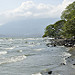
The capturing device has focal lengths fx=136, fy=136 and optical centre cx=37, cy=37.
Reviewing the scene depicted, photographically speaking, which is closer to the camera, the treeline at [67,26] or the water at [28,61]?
the water at [28,61]

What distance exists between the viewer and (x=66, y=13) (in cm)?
6256

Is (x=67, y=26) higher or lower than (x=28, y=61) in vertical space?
higher

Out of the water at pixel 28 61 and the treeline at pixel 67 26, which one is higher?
the treeline at pixel 67 26

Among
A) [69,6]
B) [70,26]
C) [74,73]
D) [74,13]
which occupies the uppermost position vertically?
[69,6]

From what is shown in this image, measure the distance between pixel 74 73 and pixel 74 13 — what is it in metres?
41.8

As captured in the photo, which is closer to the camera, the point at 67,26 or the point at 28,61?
the point at 28,61

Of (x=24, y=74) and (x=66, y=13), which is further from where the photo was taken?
A: (x=66, y=13)

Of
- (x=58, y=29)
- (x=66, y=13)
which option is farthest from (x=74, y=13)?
(x=58, y=29)

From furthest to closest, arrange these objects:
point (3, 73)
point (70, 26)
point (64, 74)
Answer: point (70, 26)
point (3, 73)
point (64, 74)

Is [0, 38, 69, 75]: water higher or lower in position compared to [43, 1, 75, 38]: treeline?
lower

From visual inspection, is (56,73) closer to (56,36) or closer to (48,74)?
(48,74)

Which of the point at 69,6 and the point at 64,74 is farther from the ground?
the point at 69,6

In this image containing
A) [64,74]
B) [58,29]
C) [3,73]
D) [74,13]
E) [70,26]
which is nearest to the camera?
[64,74]

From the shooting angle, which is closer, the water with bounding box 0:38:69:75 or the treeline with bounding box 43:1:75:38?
the water with bounding box 0:38:69:75
